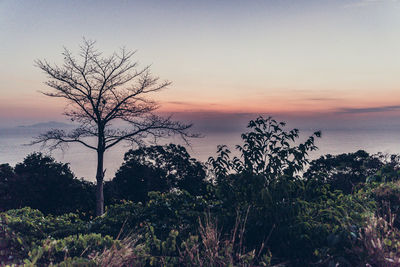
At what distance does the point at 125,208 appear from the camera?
6.66 m

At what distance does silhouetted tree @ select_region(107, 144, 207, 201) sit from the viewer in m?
20.0

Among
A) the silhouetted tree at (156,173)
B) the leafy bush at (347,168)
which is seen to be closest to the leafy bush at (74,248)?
the silhouetted tree at (156,173)

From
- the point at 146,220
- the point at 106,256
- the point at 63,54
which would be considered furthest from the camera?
the point at 63,54

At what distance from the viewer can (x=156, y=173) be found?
20484 millimetres

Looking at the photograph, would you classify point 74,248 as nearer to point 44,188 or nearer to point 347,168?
point 44,188

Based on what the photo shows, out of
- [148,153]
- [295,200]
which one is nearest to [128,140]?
[148,153]

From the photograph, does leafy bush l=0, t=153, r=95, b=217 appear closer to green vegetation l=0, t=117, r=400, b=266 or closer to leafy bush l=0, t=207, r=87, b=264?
green vegetation l=0, t=117, r=400, b=266

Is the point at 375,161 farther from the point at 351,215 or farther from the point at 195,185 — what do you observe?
the point at 351,215

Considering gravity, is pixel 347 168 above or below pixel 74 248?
below

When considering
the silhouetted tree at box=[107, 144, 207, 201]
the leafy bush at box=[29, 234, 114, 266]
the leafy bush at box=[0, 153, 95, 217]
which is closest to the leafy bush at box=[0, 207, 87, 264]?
the leafy bush at box=[29, 234, 114, 266]

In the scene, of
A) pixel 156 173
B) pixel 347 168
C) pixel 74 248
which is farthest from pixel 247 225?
pixel 347 168

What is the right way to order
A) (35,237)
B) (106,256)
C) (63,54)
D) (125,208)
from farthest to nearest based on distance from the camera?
(63,54), (125,208), (35,237), (106,256)

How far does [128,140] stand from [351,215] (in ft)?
46.0

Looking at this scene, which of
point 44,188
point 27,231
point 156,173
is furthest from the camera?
point 156,173
